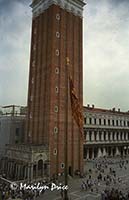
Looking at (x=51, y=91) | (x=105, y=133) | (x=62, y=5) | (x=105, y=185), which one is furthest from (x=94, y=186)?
(x=62, y=5)

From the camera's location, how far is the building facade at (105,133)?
6247 centimetres

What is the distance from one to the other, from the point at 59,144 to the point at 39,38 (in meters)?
22.6

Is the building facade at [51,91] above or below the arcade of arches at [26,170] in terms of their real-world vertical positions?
above

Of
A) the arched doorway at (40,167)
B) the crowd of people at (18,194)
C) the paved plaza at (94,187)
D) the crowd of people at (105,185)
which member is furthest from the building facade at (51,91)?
the crowd of people at (18,194)

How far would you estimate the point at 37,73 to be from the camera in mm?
49000

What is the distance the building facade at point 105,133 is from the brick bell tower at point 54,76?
14807 mm

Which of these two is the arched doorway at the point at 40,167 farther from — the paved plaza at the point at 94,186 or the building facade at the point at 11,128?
the building facade at the point at 11,128

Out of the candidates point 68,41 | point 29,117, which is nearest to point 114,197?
point 29,117

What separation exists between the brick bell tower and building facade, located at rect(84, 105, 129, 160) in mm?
14807

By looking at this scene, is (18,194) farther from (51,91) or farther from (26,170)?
(51,91)

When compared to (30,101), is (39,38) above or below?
above

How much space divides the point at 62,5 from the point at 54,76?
15.5m

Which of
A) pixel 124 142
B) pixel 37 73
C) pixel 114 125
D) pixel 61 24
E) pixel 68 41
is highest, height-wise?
pixel 61 24

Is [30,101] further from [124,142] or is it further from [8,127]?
[124,142]
